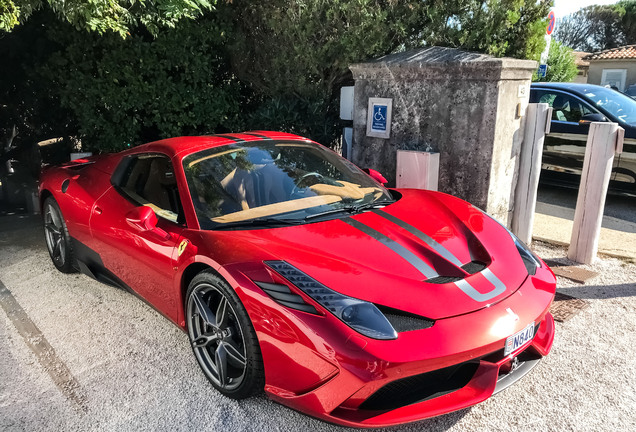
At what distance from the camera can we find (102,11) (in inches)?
171

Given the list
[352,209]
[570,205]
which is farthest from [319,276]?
[570,205]

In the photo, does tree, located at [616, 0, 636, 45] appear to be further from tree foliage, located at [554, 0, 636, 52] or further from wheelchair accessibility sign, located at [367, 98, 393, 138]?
wheelchair accessibility sign, located at [367, 98, 393, 138]

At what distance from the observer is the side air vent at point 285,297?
218 centimetres

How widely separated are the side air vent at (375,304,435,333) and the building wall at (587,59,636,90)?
119 ft

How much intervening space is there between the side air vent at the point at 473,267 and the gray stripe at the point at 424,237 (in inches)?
1.4

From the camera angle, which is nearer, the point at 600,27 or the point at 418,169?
the point at 418,169

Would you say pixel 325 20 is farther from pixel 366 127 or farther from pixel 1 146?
pixel 1 146

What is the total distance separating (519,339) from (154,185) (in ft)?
8.02

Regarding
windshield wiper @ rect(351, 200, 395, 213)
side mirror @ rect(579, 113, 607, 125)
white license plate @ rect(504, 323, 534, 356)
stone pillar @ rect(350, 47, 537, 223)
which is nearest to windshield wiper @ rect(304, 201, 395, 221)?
windshield wiper @ rect(351, 200, 395, 213)

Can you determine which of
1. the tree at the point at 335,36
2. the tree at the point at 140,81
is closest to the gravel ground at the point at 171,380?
the tree at the point at 140,81

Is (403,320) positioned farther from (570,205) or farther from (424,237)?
(570,205)

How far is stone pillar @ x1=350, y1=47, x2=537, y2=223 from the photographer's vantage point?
15.8 feet

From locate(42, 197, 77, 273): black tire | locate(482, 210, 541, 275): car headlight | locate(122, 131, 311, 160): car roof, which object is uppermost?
locate(122, 131, 311, 160): car roof

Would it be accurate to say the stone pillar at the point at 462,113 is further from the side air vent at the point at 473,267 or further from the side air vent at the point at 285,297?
the side air vent at the point at 285,297
